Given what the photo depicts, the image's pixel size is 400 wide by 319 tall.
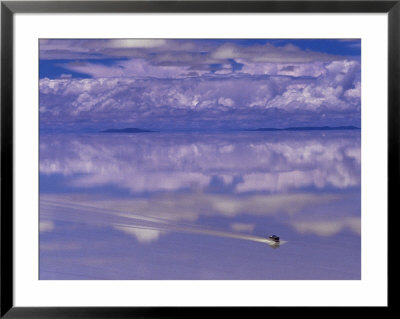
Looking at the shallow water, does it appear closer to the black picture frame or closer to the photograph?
the photograph

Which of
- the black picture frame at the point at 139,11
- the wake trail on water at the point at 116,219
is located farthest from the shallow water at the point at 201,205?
the black picture frame at the point at 139,11

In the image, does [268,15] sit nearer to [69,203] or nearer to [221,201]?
[221,201]

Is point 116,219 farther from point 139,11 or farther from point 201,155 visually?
point 139,11

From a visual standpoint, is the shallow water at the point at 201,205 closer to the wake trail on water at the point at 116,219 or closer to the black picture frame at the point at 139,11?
the wake trail on water at the point at 116,219

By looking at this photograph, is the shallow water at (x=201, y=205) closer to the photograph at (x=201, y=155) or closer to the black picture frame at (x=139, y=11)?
the photograph at (x=201, y=155)

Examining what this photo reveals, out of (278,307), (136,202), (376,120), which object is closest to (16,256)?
(136,202)
